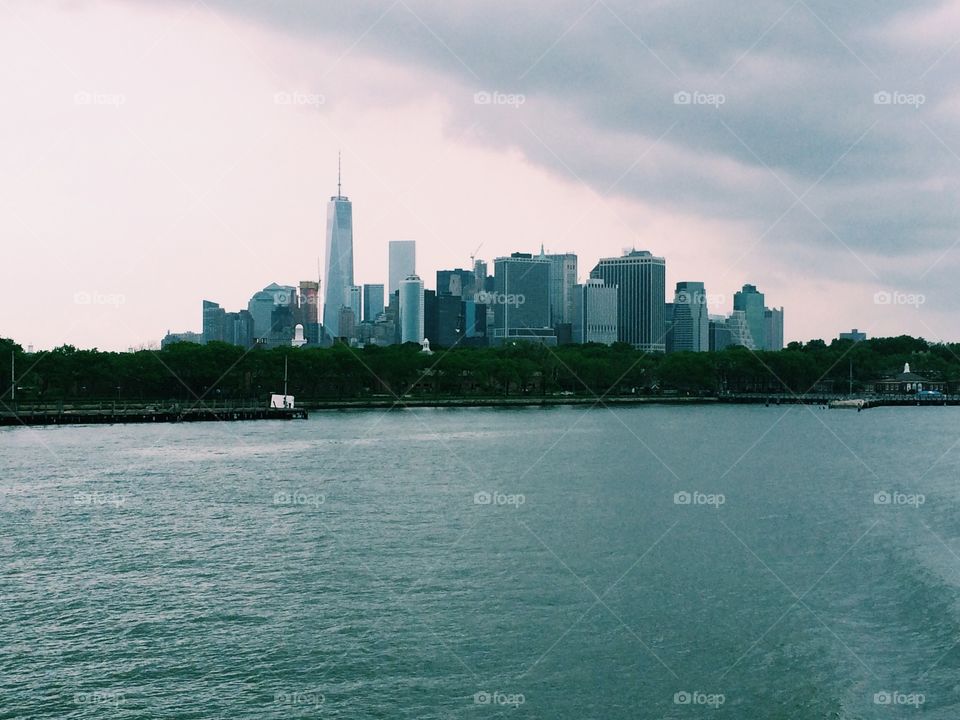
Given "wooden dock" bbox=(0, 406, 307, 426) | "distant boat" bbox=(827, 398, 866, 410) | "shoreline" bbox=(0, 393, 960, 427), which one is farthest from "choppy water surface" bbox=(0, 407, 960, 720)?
"distant boat" bbox=(827, 398, 866, 410)

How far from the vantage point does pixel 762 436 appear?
98.1 metres

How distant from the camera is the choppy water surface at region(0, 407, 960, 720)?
2150 centimetres

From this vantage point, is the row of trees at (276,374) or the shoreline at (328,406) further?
the row of trees at (276,374)

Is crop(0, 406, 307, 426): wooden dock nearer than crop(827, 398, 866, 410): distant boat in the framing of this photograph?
Yes

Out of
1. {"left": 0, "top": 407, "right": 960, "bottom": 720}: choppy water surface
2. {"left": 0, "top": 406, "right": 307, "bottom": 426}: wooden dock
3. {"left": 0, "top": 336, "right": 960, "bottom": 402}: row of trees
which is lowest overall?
{"left": 0, "top": 407, "right": 960, "bottom": 720}: choppy water surface

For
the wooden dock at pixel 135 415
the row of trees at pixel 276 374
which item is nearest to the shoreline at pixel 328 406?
the wooden dock at pixel 135 415

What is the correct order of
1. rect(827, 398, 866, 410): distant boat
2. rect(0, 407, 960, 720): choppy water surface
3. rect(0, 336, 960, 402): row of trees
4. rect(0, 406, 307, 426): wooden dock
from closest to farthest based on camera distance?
1. rect(0, 407, 960, 720): choppy water surface
2. rect(0, 406, 307, 426): wooden dock
3. rect(0, 336, 960, 402): row of trees
4. rect(827, 398, 866, 410): distant boat

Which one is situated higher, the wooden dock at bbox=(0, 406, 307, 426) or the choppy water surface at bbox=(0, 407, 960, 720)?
the wooden dock at bbox=(0, 406, 307, 426)

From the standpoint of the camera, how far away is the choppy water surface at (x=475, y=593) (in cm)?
2150

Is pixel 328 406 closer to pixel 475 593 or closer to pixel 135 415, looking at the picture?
pixel 135 415

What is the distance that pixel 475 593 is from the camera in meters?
29.0

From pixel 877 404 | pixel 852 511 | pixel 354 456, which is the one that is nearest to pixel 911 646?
pixel 852 511

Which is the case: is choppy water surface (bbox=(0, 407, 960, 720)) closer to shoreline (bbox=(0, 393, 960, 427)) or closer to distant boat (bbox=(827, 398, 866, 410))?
shoreline (bbox=(0, 393, 960, 427))

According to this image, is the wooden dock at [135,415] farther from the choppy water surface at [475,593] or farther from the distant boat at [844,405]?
the distant boat at [844,405]
